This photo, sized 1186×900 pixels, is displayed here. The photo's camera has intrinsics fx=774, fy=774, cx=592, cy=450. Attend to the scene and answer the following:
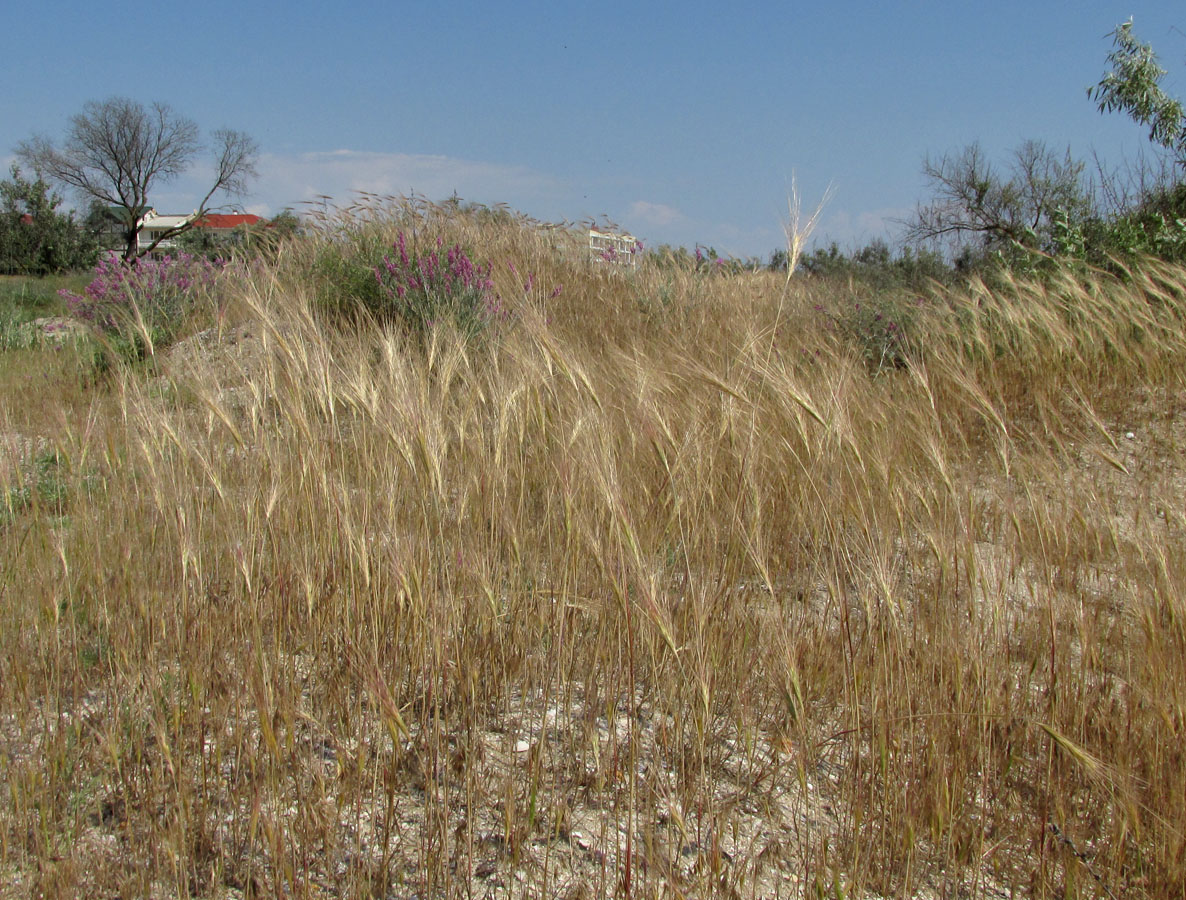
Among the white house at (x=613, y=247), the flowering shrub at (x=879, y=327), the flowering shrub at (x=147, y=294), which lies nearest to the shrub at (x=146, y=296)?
the flowering shrub at (x=147, y=294)

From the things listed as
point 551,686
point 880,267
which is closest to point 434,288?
point 551,686

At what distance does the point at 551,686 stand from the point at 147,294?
7.23 m

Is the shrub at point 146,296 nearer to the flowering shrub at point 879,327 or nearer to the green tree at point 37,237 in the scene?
the flowering shrub at point 879,327

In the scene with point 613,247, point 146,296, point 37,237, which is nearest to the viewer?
point 146,296

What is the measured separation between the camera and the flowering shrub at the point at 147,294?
7266 mm

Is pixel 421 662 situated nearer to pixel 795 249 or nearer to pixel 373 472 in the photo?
pixel 373 472

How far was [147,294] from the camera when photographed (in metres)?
7.62

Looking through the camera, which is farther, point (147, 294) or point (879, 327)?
point (147, 294)

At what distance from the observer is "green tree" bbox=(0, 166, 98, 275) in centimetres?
3064

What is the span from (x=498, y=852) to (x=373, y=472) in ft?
4.27

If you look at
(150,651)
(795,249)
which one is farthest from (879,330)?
(150,651)

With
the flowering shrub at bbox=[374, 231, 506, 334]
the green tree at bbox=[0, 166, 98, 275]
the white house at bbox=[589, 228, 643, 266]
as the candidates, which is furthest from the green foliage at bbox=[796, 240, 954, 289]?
the green tree at bbox=[0, 166, 98, 275]

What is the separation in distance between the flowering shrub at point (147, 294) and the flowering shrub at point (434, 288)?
214cm

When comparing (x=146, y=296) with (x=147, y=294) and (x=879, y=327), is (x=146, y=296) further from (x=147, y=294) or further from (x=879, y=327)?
(x=879, y=327)
